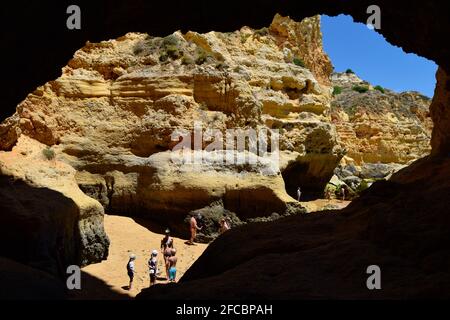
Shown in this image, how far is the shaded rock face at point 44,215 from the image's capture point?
9156 mm

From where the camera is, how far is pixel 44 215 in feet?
31.4

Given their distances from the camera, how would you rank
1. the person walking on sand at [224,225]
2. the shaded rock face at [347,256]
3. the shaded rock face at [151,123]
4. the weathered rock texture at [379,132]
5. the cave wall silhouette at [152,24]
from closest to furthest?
the shaded rock face at [347,256] < the cave wall silhouette at [152,24] < the person walking on sand at [224,225] < the shaded rock face at [151,123] < the weathered rock texture at [379,132]

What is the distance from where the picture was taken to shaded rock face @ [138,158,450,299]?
4.59 metres

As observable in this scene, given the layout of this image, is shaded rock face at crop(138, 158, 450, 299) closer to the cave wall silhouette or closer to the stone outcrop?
the stone outcrop

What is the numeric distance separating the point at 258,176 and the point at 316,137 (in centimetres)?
702

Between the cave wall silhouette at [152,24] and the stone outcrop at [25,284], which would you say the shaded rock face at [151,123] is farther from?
the stone outcrop at [25,284]

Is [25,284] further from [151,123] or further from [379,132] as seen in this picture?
[379,132]

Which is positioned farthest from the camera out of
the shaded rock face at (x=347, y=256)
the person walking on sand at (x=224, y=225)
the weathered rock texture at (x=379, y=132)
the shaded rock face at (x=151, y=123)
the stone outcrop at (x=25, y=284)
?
the weathered rock texture at (x=379, y=132)

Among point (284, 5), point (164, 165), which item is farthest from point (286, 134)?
point (284, 5)

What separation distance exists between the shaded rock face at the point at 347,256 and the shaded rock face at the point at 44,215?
11.4 feet

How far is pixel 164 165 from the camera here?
15.5 m

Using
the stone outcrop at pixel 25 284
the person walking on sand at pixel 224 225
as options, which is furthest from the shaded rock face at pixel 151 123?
the stone outcrop at pixel 25 284

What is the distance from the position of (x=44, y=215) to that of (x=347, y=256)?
257 inches
